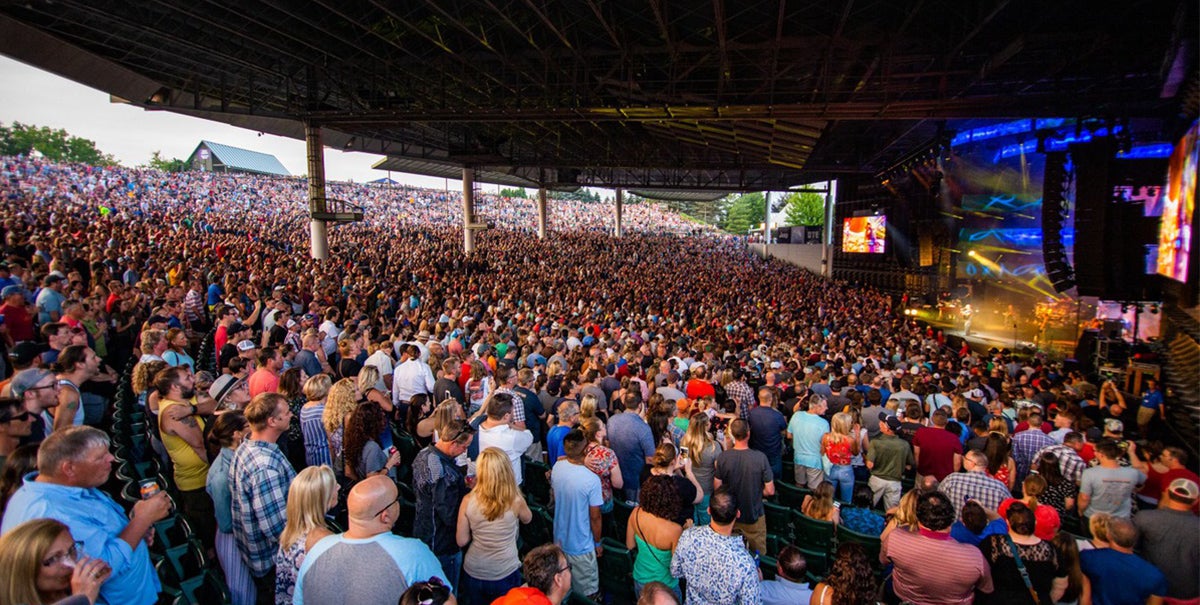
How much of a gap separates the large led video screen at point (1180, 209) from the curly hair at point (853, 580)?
686 centimetres

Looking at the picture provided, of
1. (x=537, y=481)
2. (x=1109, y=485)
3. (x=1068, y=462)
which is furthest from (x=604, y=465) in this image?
(x=1068, y=462)

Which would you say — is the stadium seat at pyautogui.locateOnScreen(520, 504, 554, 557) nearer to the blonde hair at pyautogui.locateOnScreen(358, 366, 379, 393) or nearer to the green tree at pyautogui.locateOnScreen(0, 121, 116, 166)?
the blonde hair at pyautogui.locateOnScreen(358, 366, 379, 393)

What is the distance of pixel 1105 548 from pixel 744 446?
2.04m

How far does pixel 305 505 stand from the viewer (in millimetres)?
2318

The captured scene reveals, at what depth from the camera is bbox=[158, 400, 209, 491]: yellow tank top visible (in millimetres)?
3213

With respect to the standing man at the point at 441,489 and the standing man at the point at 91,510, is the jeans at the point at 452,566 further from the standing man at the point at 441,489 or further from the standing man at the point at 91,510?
the standing man at the point at 91,510

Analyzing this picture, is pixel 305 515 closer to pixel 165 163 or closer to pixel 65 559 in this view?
pixel 65 559

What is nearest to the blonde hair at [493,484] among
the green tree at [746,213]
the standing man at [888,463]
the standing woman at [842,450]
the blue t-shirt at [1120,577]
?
the standing woman at [842,450]

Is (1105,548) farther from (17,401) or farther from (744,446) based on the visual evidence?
(17,401)

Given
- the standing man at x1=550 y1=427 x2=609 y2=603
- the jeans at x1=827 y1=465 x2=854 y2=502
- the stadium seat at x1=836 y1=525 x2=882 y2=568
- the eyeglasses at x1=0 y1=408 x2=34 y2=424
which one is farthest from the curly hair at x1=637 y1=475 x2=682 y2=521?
the eyeglasses at x1=0 y1=408 x2=34 y2=424

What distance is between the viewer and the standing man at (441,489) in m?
2.88

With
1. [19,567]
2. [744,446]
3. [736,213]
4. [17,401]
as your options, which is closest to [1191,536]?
[744,446]

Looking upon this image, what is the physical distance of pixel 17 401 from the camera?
281 cm

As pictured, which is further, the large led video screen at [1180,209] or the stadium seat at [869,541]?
the large led video screen at [1180,209]
